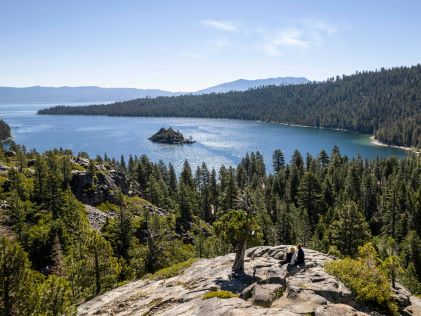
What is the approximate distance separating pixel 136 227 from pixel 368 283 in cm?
6436

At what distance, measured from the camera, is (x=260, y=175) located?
18450 cm

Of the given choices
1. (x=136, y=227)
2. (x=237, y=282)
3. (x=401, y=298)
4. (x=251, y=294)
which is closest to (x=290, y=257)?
(x=237, y=282)

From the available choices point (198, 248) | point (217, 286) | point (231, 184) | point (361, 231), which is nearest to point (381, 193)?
point (231, 184)

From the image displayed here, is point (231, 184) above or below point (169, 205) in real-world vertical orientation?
above

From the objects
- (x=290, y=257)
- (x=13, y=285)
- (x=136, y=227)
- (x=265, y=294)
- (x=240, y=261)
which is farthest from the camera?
(x=136, y=227)

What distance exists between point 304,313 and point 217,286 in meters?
9.18

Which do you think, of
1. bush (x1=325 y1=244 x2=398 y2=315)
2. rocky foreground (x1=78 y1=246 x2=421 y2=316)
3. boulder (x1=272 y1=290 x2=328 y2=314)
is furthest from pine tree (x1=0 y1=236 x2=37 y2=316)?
bush (x1=325 y1=244 x2=398 y2=315)

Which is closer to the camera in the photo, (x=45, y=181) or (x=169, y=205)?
(x=45, y=181)

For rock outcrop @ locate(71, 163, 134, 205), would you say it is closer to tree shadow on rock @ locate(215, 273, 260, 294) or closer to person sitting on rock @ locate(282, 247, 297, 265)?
tree shadow on rock @ locate(215, 273, 260, 294)

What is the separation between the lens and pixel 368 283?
29141mm

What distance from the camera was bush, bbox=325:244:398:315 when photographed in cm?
2873

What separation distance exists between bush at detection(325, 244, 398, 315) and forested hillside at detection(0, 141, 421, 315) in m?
4.81

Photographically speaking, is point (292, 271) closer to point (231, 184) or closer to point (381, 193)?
point (231, 184)

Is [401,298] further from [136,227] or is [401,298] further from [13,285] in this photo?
[136,227]
